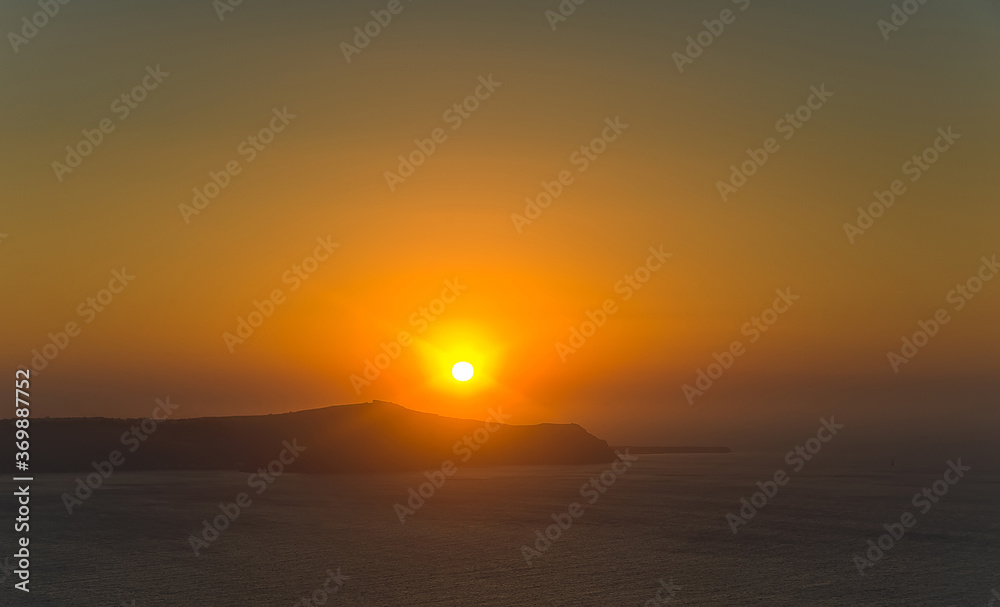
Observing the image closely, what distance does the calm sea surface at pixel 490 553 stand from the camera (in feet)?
99.7

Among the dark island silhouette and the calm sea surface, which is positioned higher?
the dark island silhouette

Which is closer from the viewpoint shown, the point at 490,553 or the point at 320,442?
the point at 490,553

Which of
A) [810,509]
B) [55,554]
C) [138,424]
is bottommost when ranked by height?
[55,554]

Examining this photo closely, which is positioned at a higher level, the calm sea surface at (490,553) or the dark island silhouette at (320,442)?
the dark island silhouette at (320,442)

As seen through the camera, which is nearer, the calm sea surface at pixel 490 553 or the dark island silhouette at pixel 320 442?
the calm sea surface at pixel 490 553

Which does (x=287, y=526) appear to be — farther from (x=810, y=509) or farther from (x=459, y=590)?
(x=810, y=509)

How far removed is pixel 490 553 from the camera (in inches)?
1533

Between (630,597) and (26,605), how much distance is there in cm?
1939

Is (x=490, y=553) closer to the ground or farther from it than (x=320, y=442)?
closer to the ground

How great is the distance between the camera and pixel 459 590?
30.3 meters

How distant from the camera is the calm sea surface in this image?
1196 inches

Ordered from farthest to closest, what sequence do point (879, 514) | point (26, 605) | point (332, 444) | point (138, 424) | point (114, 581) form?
point (138, 424) < point (332, 444) < point (879, 514) < point (114, 581) < point (26, 605)

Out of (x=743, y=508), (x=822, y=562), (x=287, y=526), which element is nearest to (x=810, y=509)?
(x=743, y=508)

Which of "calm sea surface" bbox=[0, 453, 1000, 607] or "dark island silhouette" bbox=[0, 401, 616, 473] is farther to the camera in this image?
"dark island silhouette" bbox=[0, 401, 616, 473]
